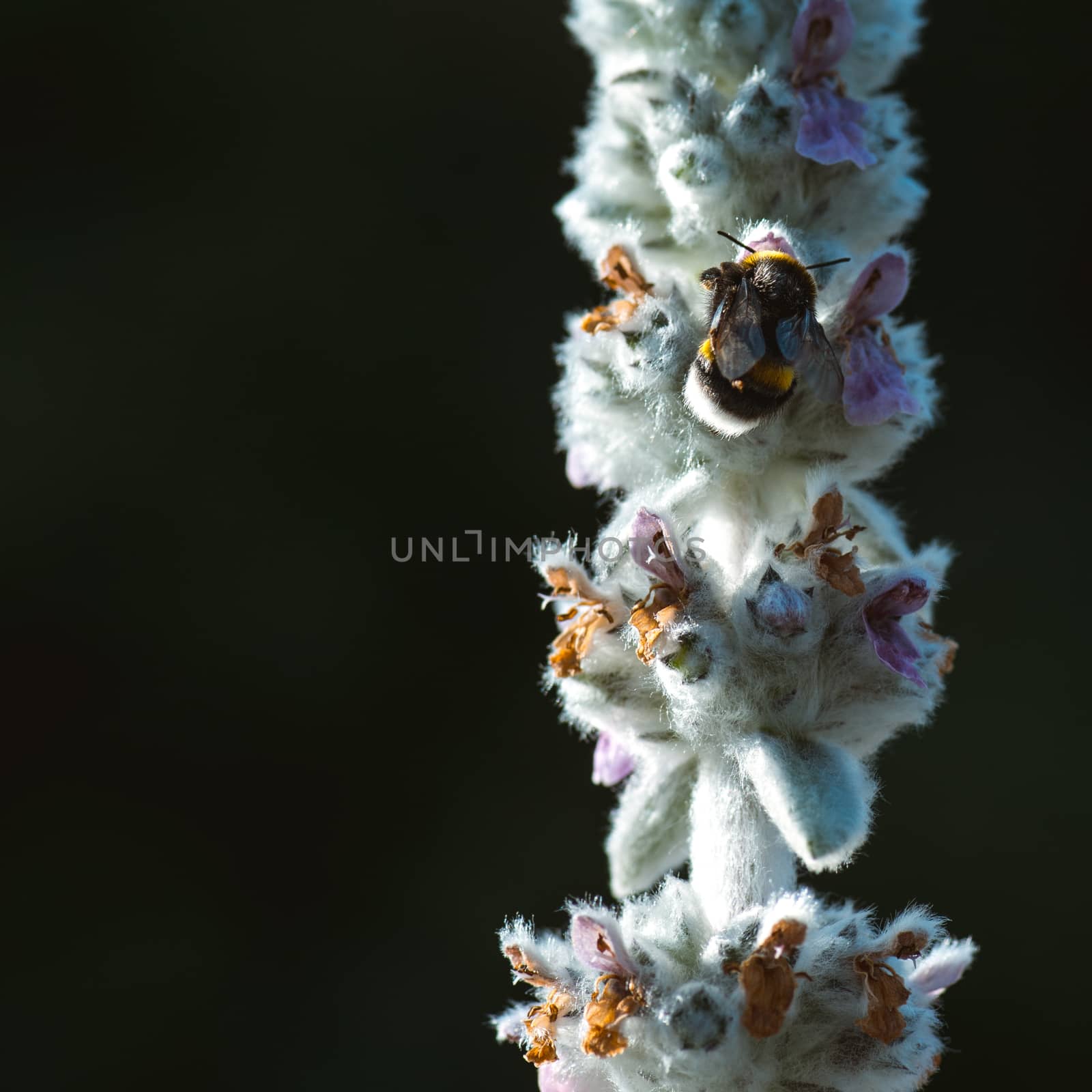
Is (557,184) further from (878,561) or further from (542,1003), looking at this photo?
(542,1003)

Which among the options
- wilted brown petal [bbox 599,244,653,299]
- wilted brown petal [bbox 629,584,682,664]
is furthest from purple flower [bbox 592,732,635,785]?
wilted brown petal [bbox 599,244,653,299]

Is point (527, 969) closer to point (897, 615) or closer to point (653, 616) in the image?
point (653, 616)

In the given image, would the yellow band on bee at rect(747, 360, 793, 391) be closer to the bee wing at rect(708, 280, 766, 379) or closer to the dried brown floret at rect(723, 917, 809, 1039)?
the bee wing at rect(708, 280, 766, 379)

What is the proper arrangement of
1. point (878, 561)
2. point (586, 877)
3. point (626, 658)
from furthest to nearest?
point (586, 877) < point (878, 561) < point (626, 658)

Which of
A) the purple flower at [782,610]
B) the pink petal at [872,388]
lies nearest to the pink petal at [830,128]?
the pink petal at [872,388]

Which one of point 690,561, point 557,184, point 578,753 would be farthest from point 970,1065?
point 557,184

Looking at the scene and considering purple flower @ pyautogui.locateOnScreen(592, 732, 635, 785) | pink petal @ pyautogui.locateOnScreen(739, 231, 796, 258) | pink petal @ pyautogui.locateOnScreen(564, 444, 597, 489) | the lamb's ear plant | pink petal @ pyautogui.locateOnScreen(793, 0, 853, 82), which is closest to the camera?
the lamb's ear plant

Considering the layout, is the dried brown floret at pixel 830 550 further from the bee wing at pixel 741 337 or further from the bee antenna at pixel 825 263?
the bee antenna at pixel 825 263
